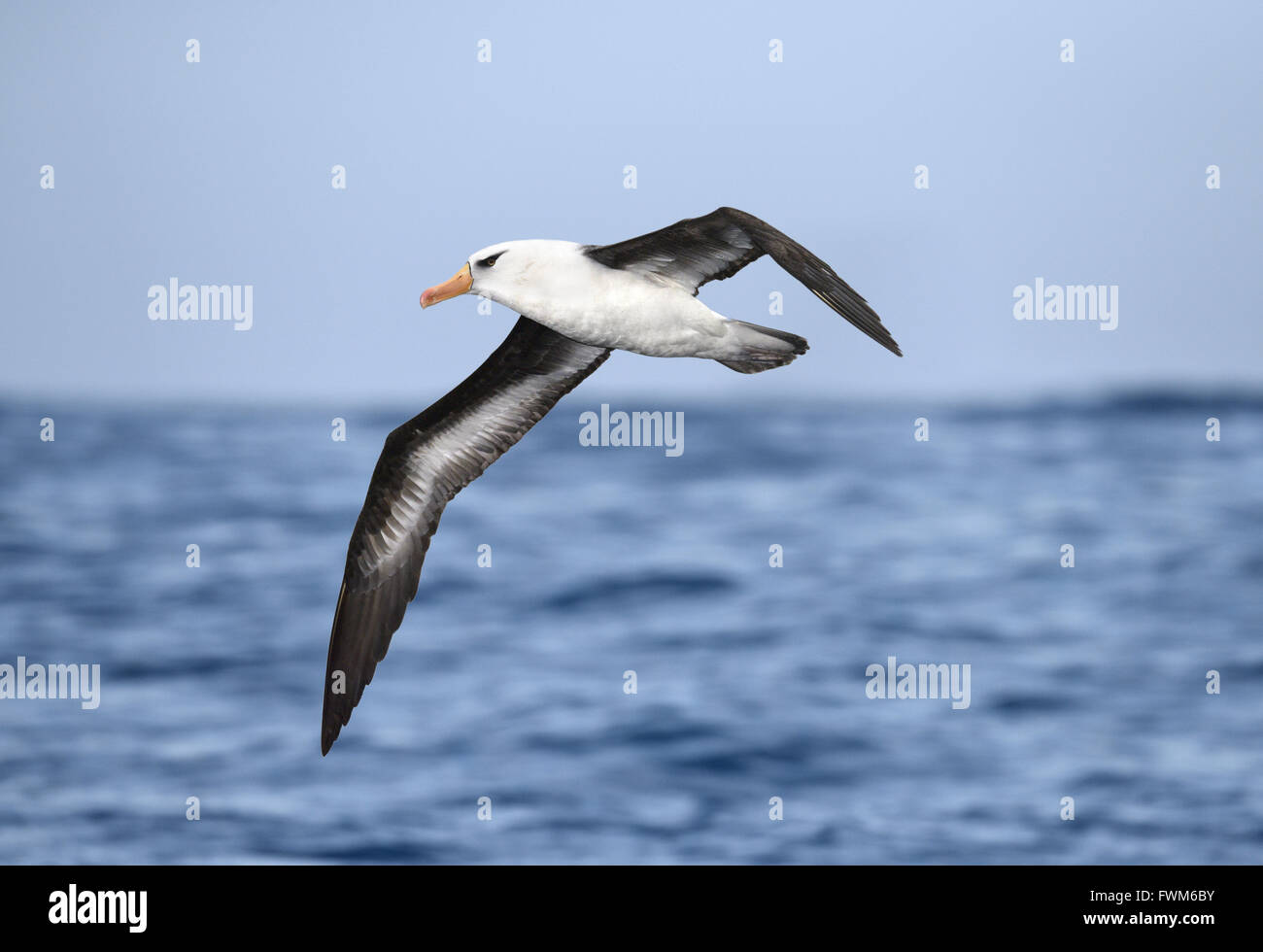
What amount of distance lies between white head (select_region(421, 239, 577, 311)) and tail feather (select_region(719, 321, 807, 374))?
99 cm

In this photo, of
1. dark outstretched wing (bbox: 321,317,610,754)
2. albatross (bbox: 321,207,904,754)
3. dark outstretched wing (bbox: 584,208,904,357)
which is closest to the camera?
dark outstretched wing (bbox: 584,208,904,357)

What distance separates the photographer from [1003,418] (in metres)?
73.1

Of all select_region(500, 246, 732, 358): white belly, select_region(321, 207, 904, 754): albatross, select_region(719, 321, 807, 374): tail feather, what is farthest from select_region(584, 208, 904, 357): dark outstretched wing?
select_region(719, 321, 807, 374): tail feather

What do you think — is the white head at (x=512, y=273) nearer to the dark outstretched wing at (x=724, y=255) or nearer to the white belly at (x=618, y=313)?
the white belly at (x=618, y=313)

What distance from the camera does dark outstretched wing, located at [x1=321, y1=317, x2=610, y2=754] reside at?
10.2m

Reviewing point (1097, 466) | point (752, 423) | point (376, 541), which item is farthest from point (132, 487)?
point (376, 541)

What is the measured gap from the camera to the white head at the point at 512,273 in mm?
8102

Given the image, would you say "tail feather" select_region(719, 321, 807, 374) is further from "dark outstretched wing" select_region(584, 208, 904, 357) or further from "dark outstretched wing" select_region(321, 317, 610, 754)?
"dark outstretched wing" select_region(321, 317, 610, 754)

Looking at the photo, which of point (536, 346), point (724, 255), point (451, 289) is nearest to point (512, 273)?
point (451, 289)

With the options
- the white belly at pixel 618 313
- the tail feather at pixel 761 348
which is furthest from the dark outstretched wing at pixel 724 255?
the tail feather at pixel 761 348

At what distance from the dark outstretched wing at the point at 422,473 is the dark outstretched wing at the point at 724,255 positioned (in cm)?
182

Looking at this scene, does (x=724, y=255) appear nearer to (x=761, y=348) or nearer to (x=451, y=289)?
(x=761, y=348)

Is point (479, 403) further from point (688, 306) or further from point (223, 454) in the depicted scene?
point (223, 454)

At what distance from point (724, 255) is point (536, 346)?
2.11 metres
